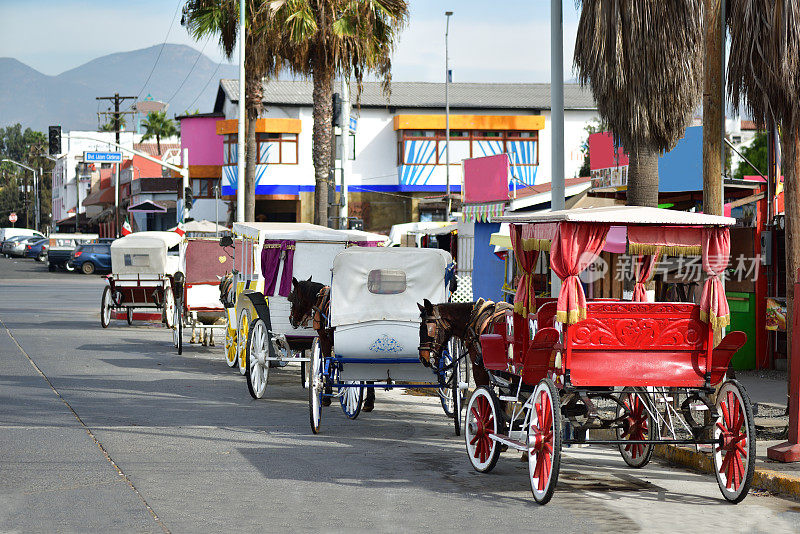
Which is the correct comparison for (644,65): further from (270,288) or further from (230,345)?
(230,345)

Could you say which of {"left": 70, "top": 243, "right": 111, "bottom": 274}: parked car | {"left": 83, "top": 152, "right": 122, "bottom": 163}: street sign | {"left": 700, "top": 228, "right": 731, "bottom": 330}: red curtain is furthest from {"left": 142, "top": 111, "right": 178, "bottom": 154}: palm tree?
{"left": 700, "top": 228, "right": 731, "bottom": 330}: red curtain

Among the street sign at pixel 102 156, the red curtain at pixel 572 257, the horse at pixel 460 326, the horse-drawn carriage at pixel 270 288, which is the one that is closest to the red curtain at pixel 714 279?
the red curtain at pixel 572 257

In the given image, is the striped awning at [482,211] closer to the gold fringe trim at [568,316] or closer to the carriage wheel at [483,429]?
the carriage wheel at [483,429]

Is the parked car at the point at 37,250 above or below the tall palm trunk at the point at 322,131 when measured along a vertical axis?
below

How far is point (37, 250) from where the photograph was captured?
79812 millimetres

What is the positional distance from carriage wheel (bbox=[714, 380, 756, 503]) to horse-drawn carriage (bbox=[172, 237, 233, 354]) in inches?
506

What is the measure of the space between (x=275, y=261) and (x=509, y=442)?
7.77m

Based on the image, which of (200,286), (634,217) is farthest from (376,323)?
(200,286)

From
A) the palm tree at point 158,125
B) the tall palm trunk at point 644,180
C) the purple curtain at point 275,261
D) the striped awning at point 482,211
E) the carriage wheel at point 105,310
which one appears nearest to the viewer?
the tall palm trunk at point 644,180

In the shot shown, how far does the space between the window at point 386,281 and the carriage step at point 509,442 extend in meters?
3.57

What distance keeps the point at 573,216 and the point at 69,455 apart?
16.2ft

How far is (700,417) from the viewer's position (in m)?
11.8

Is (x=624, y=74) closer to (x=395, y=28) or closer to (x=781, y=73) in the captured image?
(x=781, y=73)

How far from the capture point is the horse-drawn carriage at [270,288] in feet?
46.4
